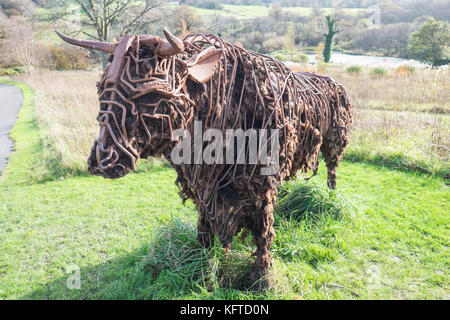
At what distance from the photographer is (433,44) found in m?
21.4

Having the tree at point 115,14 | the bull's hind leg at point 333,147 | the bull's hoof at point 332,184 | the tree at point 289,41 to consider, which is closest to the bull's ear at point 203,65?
the bull's hind leg at point 333,147

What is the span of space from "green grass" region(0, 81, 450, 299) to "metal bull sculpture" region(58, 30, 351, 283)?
45 centimetres

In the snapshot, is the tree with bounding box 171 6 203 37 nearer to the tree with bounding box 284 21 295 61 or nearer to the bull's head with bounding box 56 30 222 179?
the tree with bounding box 284 21 295 61

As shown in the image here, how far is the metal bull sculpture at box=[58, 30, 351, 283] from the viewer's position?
158cm

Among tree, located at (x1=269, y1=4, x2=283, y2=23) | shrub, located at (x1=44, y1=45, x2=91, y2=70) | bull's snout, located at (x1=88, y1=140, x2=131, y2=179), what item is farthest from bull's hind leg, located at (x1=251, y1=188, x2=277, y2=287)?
tree, located at (x1=269, y1=4, x2=283, y2=23)

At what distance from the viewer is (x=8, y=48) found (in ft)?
77.3

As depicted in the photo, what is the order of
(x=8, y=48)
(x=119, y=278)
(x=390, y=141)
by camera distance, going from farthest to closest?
(x=8, y=48), (x=390, y=141), (x=119, y=278)

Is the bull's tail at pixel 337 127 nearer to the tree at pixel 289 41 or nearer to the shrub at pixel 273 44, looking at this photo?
the shrub at pixel 273 44

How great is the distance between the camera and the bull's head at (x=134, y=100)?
1559mm

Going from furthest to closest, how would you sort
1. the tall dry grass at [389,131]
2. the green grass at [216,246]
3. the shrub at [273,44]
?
1. the shrub at [273,44]
2. the tall dry grass at [389,131]
3. the green grass at [216,246]
